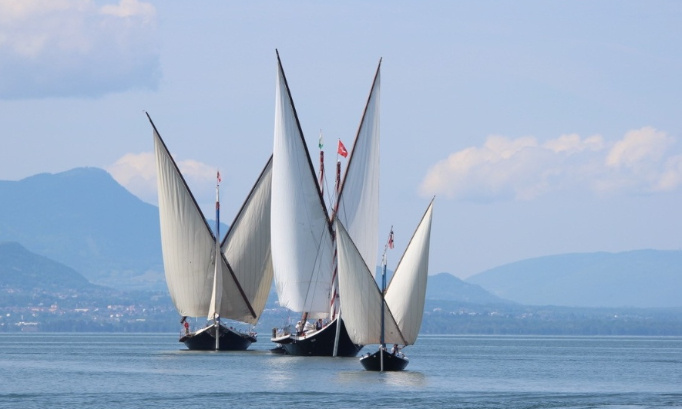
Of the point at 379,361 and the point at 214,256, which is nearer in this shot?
the point at 379,361

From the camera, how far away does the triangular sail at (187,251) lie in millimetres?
103875

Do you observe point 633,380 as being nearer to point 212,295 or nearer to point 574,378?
point 574,378

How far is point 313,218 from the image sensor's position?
93750 mm

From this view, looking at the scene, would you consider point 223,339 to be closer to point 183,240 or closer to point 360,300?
point 183,240

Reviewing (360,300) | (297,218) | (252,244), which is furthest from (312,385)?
(252,244)

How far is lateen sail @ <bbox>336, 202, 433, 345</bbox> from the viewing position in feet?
262

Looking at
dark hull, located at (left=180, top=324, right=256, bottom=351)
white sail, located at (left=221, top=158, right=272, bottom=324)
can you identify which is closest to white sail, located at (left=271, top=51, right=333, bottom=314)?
white sail, located at (left=221, top=158, right=272, bottom=324)

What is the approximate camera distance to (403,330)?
80.2m

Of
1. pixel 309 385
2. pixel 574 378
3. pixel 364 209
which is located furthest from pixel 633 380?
pixel 309 385

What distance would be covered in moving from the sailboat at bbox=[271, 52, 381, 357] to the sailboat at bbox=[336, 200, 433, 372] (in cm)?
1149

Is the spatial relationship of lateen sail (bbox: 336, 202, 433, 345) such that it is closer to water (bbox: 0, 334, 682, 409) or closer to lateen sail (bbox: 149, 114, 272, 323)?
water (bbox: 0, 334, 682, 409)

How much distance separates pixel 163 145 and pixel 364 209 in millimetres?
16381

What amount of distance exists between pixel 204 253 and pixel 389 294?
27725 millimetres

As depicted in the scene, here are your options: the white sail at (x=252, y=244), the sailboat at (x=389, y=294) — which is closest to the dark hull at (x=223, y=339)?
the white sail at (x=252, y=244)
